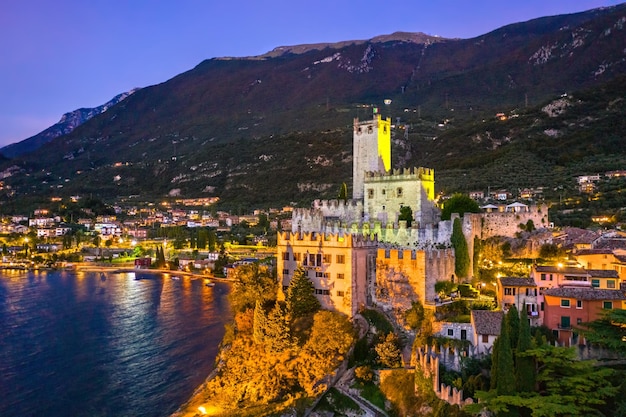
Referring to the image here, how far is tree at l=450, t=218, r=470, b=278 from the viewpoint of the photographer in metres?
30.9

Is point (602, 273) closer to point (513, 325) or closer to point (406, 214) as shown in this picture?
point (513, 325)

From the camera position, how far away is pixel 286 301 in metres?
31.1

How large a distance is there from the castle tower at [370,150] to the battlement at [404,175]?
59.0 inches

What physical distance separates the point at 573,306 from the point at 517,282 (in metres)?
A: 2.75

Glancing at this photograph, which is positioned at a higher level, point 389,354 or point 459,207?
point 459,207

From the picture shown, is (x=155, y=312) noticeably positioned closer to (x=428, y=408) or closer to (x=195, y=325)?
(x=195, y=325)

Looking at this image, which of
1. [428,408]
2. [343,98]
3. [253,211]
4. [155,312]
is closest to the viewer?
[428,408]

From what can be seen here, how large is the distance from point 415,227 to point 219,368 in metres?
13.8

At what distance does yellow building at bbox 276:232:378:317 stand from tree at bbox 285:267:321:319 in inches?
20.9

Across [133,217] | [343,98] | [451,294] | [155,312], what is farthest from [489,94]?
[451,294]

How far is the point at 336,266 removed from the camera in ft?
101

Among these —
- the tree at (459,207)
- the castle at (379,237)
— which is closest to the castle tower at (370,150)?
the castle at (379,237)

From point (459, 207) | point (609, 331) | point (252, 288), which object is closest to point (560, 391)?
point (609, 331)

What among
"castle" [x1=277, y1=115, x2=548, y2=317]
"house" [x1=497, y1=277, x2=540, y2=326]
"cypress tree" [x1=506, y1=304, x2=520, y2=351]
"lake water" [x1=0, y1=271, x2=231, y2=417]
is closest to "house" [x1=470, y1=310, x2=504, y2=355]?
"house" [x1=497, y1=277, x2=540, y2=326]
